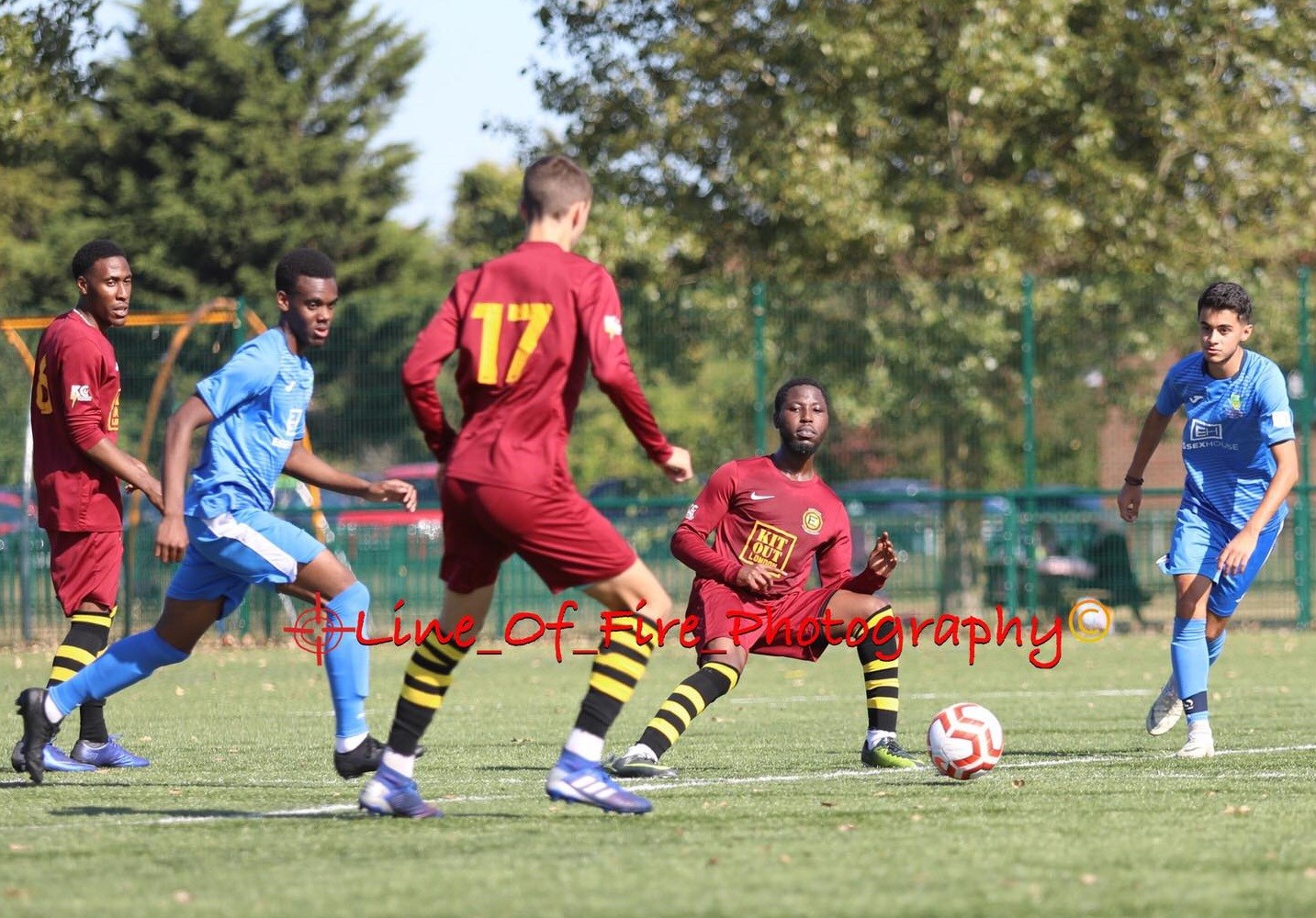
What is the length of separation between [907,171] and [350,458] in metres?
7.05

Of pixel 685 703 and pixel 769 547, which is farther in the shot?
pixel 769 547

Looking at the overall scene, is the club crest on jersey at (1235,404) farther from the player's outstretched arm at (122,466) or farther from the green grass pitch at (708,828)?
the player's outstretched arm at (122,466)

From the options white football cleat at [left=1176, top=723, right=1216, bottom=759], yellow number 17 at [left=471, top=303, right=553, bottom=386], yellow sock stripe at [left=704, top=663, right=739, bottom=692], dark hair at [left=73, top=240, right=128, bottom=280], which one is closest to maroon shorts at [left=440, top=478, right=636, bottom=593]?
yellow number 17 at [left=471, top=303, right=553, bottom=386]

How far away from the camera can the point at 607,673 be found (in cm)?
615

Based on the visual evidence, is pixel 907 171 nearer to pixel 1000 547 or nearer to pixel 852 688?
pixel 1000 547

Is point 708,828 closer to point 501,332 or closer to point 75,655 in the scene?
point 501,332

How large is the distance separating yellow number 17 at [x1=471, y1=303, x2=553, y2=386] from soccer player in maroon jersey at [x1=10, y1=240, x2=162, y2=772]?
2.85 metres

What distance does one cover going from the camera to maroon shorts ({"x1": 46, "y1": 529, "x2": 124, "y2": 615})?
8.41m

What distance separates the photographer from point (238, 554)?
698 centimetres

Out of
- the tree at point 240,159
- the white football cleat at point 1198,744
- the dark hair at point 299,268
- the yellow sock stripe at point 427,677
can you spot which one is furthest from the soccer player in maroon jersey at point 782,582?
the tree at point 240,159

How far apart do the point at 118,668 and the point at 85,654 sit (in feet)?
3.56

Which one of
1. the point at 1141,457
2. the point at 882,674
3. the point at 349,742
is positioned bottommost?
the point at 349,742

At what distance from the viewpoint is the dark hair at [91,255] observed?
27.7ft

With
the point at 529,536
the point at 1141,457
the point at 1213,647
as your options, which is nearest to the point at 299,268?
the point at 529,536
